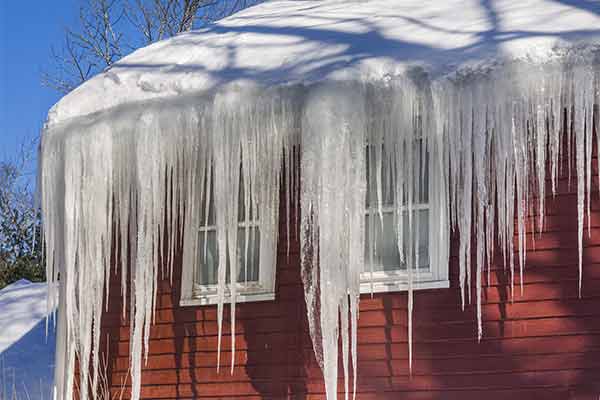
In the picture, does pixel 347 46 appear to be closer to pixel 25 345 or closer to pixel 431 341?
pixel 431 341

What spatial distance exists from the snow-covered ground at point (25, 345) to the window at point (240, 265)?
172 inches

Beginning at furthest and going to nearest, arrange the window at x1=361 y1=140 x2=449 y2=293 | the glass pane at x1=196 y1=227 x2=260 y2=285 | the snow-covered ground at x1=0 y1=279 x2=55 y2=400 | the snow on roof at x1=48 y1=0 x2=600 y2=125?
the snow-covered ground at x1=0 y1=279 x2=55 y2=400, the glass pane at x1=196 y1=227 x2=260 y2=285, the window at x1=361 y1=140 x2=449 y2=293, the snow on roof at x1=48 y1=0 x2=600 y2=125

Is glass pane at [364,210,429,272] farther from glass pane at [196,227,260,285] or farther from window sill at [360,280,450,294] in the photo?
glass pane at [196,227,260,285]

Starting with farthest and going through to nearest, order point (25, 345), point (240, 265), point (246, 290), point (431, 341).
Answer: point (25, 345)
point (240, 265)
point (246, 290)
point (431, 341)

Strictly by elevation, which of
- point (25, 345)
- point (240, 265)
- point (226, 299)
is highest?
point (240, 265)

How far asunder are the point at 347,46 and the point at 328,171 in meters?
1.03

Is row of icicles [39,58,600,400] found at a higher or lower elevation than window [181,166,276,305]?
higher

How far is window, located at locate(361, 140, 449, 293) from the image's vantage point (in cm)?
646

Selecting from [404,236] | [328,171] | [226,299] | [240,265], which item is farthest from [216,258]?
[328,171]

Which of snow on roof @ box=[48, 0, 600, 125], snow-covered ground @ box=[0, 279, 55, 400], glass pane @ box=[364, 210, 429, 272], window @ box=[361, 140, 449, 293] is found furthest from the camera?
snow-covered ground @ box=[0, 279, 55, 400]

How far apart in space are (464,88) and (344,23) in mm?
1717

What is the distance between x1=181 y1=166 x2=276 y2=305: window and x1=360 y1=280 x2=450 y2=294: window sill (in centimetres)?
80

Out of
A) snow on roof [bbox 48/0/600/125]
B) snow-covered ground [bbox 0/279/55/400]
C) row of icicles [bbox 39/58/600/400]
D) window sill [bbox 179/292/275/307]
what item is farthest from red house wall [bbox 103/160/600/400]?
snow-covered ground [bbox 0/279/55/400]

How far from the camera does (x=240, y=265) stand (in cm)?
738
